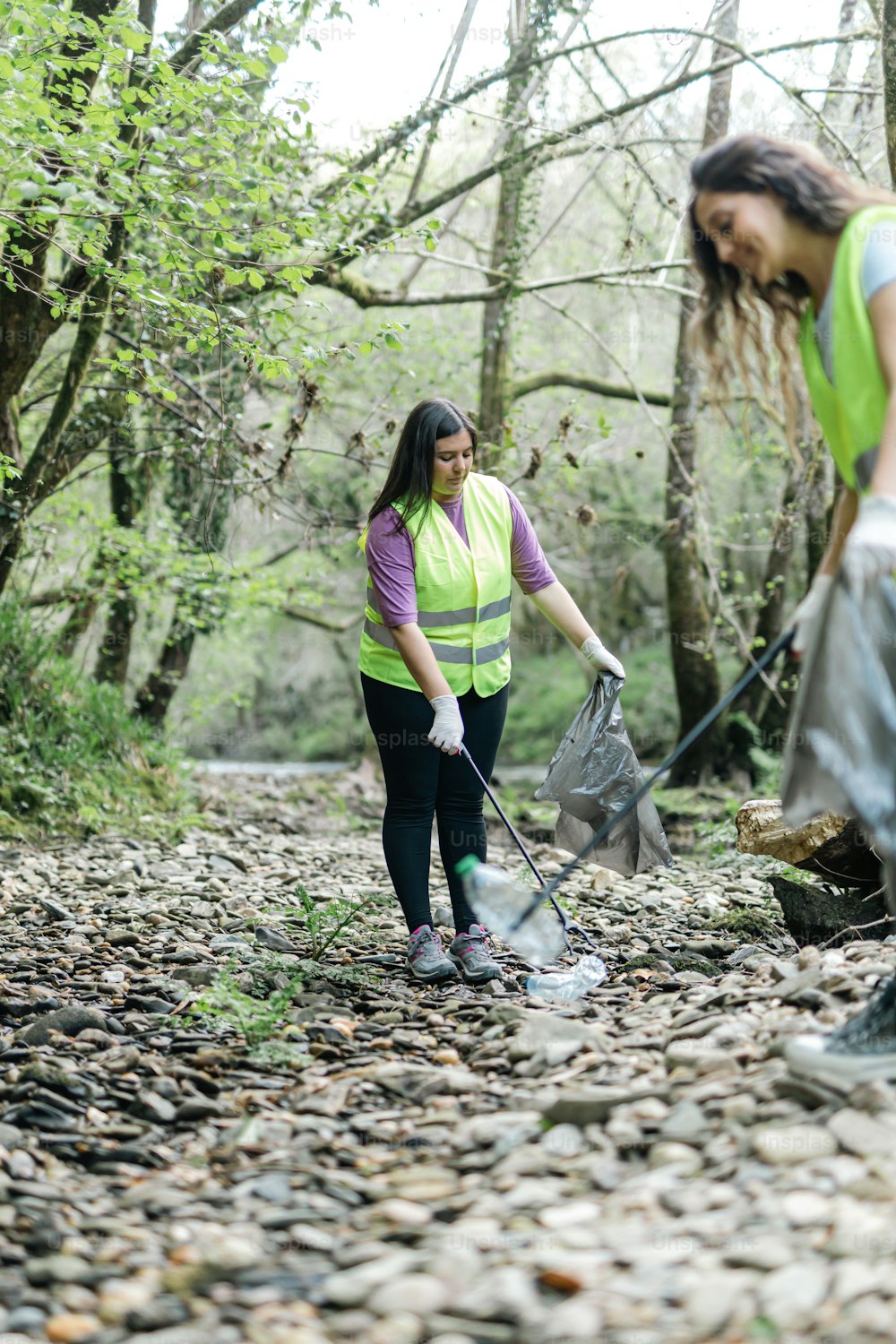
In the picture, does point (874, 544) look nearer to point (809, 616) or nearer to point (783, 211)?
point (809, 616)

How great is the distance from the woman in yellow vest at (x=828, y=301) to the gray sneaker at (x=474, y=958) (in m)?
1.44

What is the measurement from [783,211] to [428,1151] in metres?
2.10

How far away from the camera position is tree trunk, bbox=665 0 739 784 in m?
9.28

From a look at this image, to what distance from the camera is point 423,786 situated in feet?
12.3

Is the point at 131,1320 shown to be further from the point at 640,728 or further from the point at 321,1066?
the point at 640,728

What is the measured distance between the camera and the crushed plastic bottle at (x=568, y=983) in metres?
3.49

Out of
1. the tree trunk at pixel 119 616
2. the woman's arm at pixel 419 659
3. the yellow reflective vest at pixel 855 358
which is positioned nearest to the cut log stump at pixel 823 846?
the woman's arm at pixel 419 659

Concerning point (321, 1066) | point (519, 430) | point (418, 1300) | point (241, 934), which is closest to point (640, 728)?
point (519, 430)

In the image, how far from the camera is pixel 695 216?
2535 millimetres

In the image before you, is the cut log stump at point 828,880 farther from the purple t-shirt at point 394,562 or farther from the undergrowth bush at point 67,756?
the undergrowth bush at point 67,756

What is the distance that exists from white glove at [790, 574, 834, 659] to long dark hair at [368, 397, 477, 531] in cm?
143

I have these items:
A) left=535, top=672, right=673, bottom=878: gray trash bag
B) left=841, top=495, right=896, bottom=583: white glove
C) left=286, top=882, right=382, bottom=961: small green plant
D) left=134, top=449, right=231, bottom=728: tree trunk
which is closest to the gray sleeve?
left=841, top=495, right=896, bottom=583: white glove

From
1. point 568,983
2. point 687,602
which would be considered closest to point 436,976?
point 568,983

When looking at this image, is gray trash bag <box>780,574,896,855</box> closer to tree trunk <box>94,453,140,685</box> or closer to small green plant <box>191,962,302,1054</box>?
small green plant <box>191,962,302,1054</box>
